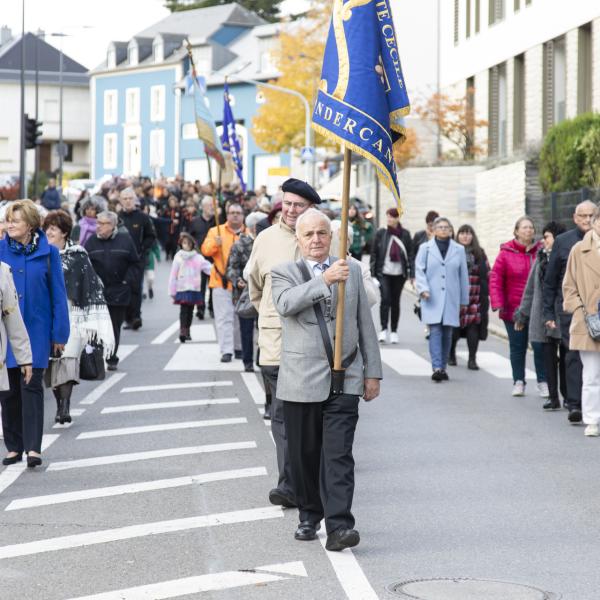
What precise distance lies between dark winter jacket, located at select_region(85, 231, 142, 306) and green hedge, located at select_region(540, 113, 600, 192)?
461 inches

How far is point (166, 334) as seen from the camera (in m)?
23.0

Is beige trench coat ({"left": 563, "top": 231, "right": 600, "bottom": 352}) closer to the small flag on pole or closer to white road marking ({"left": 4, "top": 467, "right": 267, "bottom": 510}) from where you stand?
white road marking ({"left": 4, "top": 467, "right": 267, "bottom": 510})

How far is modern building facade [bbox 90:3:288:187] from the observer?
9088 cm

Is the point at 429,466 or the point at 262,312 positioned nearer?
the point at 262,312

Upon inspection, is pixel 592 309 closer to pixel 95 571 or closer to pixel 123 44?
pixel 95 571

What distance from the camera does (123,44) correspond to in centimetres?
10406

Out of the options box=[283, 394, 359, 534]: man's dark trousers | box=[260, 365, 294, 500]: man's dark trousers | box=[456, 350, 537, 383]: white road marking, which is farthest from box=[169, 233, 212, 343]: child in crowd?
box=[283, 394, 359, 534]: man's dark trousers

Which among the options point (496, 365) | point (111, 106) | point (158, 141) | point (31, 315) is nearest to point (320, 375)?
point (31, 315)

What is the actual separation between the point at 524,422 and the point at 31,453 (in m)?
4.77

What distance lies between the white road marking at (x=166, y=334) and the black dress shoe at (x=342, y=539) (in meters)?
14.0

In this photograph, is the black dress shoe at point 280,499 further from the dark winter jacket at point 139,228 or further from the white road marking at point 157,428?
the dark winter jacket at point 139,228

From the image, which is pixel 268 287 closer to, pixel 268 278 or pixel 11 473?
pixel 268 278

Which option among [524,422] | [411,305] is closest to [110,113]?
[411,305]

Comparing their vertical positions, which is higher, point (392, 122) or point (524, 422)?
point (392, 122)
